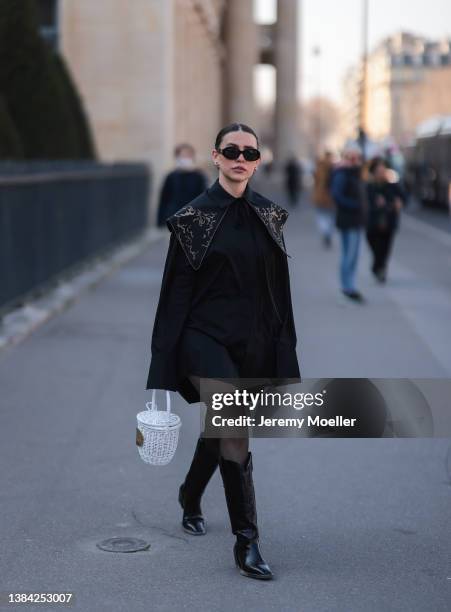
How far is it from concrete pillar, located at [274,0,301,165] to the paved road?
74.5 m

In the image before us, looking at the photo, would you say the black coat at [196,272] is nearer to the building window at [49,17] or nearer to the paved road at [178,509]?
the paved road at [178,509]

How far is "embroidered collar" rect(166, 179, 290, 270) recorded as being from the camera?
548 cm

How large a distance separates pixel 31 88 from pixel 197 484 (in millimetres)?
15693

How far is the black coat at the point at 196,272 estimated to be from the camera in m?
5.49

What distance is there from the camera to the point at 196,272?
18.2 ft

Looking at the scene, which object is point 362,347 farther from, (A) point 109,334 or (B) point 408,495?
(B) point 408,495

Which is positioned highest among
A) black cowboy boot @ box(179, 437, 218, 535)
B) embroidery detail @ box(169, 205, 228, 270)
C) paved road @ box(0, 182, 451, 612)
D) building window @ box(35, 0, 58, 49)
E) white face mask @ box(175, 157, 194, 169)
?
building window @ box(35, 0, 58, 49)

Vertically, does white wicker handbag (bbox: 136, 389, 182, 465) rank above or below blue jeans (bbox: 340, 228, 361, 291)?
above

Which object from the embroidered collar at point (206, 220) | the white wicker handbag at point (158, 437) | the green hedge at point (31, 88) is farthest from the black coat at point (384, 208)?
the white wicker handbag at point (158, 437)

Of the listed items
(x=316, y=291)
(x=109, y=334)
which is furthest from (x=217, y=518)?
(x=316, y=291)

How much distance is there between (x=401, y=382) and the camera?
5.47 meters

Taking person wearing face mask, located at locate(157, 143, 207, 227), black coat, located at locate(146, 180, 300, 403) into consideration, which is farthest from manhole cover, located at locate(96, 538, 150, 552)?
person wearing face mask, located at locate(157, 143, 207, 227)

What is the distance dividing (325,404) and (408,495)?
2.03 meters

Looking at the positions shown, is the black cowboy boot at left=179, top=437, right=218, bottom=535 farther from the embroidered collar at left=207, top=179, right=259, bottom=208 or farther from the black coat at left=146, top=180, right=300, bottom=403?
the embroidered collar at left=207, top=179, right=259, bottom=208
